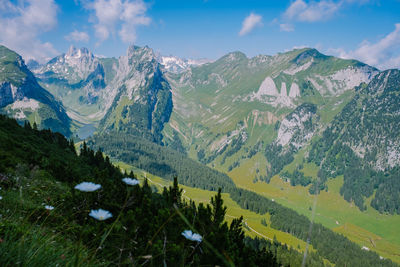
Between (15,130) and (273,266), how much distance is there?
3152 inches

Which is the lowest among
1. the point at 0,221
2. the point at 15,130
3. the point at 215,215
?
the point at 15,130

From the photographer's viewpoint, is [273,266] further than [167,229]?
Yes

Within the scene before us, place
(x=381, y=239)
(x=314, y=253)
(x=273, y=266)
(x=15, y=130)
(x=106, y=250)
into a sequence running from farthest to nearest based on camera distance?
(x=381, y=239)
(x=314, y=253)
(x=15, y=130)
(x=273, y=266)
(x=106, y=250)

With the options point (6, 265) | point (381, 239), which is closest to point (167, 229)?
point (6, 265)

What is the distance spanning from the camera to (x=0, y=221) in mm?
4102

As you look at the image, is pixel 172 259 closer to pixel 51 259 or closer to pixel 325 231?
pixel 51 259

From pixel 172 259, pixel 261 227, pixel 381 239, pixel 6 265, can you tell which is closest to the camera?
pixel 6 265

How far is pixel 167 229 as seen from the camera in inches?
211

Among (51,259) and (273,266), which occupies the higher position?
(51,259)

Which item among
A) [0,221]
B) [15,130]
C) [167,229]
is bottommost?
[15,130]

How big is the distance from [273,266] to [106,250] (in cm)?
1705

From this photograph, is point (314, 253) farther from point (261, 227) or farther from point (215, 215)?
point (215, 215)

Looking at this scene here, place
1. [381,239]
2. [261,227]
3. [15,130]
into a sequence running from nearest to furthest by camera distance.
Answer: [15,130], [261,227], [381,239]

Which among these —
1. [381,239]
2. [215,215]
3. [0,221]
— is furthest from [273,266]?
[381,239]
